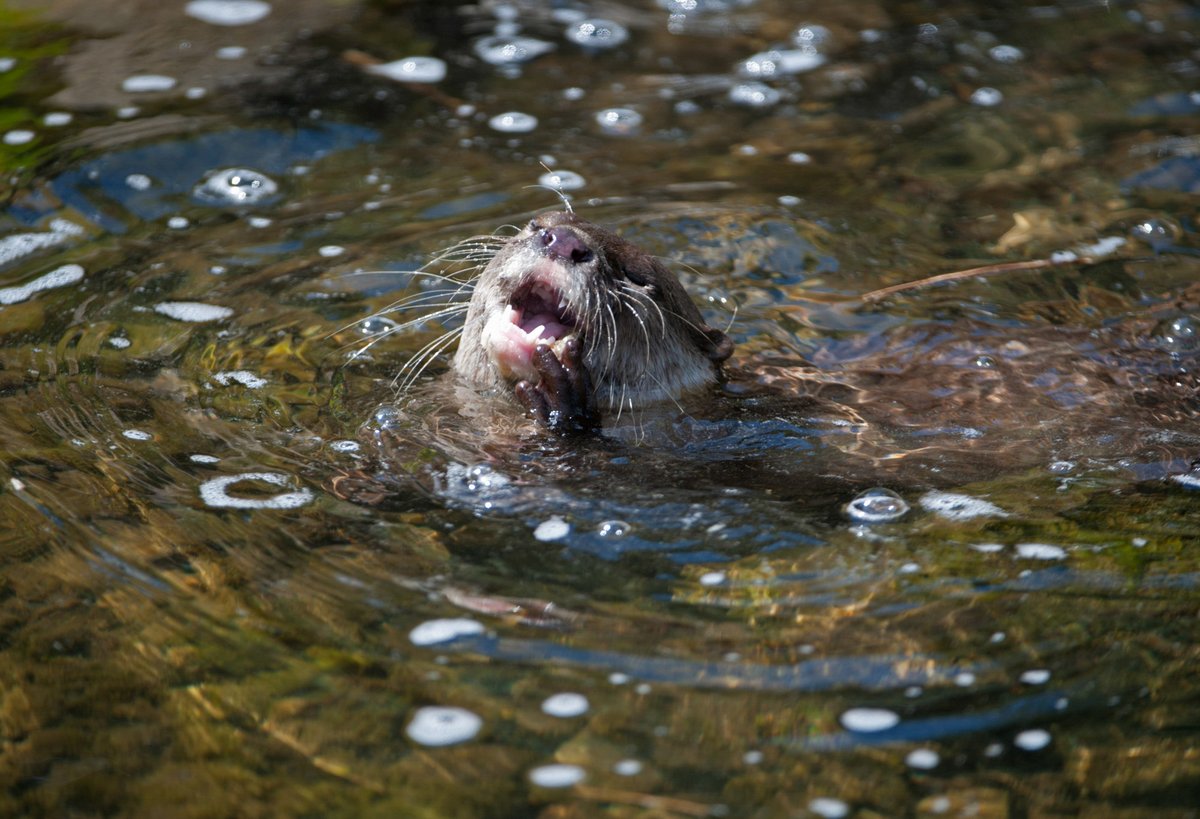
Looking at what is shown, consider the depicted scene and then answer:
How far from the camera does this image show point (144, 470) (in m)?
3.89

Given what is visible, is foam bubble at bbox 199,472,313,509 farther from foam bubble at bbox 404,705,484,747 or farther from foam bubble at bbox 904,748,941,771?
foam bubble at bbox 904,748,941,771

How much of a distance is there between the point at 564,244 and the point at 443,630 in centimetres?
134

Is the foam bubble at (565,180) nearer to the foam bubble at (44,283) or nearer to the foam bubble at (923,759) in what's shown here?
the foam bubble at (44,283)

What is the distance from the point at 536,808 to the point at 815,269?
3694mm

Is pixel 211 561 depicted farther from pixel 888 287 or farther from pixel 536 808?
pixel 888 287

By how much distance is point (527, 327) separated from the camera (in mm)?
4129

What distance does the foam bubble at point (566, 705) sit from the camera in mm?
2959

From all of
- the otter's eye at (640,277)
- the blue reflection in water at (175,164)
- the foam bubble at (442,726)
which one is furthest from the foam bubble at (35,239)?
the foam bubble at (442,726)

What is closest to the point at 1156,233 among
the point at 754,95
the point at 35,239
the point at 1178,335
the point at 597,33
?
the point at 1178,335

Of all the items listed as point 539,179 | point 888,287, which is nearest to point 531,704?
point 888,287

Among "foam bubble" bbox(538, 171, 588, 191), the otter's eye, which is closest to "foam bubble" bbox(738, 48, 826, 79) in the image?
"foam bubble" bbox(538, 171, 588, 191)

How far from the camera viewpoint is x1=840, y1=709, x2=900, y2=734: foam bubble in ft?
9.58

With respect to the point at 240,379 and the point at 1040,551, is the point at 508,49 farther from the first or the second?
the point at 1040,551

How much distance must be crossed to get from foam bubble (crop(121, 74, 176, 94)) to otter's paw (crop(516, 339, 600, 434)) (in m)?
3.95
